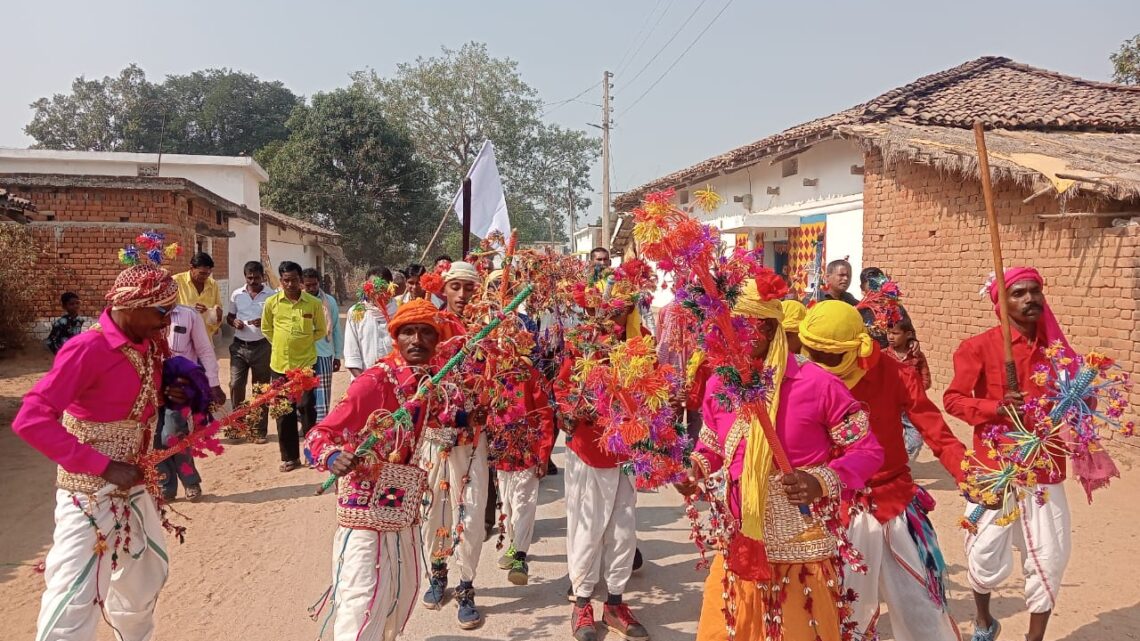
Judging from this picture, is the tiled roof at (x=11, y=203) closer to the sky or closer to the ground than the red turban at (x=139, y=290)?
closer to the sky

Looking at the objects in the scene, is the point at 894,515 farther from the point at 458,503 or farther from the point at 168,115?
the point at 168,115

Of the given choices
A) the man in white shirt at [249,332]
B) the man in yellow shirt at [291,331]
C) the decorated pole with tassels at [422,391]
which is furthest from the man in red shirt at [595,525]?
the man in white shirt at [249,332]

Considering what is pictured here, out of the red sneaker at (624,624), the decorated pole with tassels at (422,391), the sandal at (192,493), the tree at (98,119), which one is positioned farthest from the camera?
the tree at (98,119)

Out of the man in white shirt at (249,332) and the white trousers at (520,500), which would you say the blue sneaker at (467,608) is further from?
the man in white shirt at (249,332)

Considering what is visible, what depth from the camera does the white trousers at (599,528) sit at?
3979 millimetres

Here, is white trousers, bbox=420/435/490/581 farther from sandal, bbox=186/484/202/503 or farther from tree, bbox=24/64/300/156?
tree, bbox=24/64/300/156

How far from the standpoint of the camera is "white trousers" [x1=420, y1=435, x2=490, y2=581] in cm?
417

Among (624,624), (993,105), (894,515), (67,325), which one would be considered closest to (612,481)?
(624,624)

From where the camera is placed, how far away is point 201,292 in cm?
780

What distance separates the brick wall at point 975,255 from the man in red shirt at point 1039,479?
5.07 m

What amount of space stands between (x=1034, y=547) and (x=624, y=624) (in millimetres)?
2094

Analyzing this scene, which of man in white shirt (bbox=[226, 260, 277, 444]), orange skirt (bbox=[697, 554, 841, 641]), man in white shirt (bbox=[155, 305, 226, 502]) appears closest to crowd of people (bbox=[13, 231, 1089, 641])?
orange skirt (bbox=[697, 554, 841, 641])

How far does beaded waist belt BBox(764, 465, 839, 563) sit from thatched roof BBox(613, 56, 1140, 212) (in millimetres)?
10349

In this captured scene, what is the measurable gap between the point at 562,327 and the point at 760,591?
2.06 m
